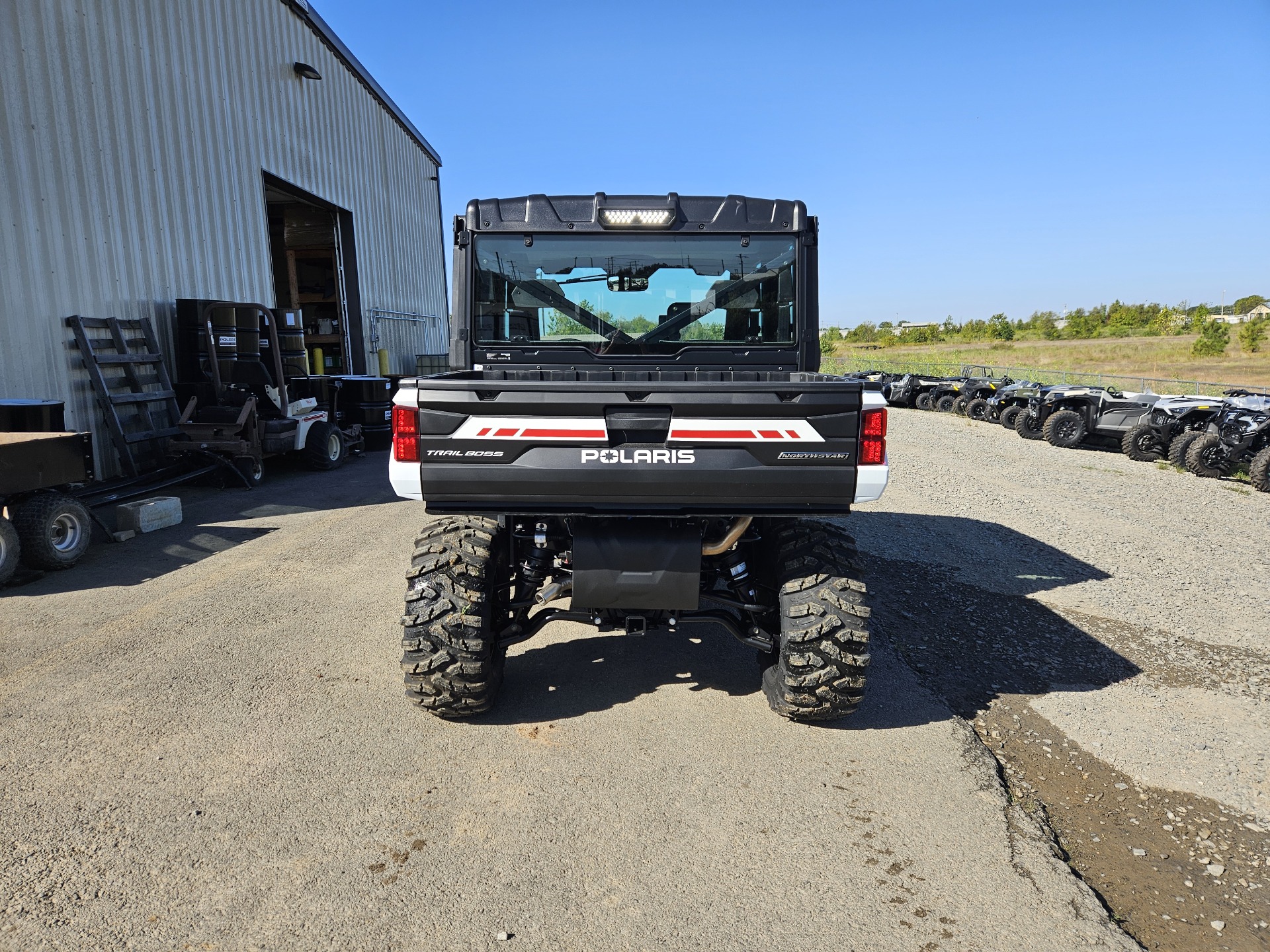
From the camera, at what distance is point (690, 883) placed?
2.61 m

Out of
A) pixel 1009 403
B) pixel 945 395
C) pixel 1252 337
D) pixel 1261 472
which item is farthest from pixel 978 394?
pixel 1252 337

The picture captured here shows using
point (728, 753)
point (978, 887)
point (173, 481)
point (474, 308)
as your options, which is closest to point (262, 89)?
point (173, 481)

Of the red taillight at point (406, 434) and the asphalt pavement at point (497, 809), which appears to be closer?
the asphalt pavement at point (497, 809)

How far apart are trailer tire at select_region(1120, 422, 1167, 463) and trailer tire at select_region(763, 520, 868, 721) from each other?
1235 cm

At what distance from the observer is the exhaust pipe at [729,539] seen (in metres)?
3.48

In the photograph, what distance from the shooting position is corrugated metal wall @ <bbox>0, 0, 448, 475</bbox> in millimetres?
8539

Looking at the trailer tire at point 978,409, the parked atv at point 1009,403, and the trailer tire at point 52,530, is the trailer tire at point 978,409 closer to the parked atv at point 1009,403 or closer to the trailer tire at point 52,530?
the parked atv at point 1009,403

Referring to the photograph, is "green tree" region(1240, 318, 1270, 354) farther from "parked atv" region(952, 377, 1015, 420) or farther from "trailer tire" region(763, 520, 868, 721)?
"trailer tire" region(763, 520, 868, 721)

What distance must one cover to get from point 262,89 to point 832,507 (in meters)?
14.2

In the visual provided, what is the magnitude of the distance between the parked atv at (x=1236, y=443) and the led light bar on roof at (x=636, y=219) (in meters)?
10.4

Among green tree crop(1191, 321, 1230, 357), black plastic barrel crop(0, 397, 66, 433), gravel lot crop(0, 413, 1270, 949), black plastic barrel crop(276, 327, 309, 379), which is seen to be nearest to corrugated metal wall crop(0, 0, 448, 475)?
black plastic barrel crop(276, 327, 309, 379)

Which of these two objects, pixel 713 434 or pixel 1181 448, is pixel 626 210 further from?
pixel 1181 448

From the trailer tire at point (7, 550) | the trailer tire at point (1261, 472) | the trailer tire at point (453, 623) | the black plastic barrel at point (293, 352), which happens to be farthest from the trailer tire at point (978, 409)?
the trailer tire at point (7, 550)

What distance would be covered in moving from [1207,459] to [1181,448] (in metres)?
0.66
